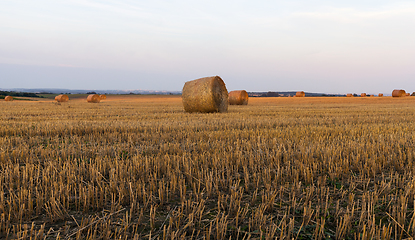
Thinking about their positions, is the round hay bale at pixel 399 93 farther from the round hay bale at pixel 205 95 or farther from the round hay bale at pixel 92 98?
the round hay bale at pixel 92 98

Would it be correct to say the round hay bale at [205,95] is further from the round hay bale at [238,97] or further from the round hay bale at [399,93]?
the round hay bale at [399,93]

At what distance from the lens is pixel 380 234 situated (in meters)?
2.08

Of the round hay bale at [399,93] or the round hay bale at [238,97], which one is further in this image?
the round hay bale at [399,93]

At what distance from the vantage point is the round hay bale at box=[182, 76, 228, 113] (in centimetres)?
1443

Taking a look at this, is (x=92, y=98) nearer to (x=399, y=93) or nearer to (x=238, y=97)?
(x=238, y=97)

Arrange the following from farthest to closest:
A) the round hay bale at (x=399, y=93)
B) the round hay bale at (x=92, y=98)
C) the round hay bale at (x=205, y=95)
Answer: the round hay bale at (x=399, y=93) < the round hay bale at (x=92, y=98) < the round hay bale at (x=205, y=95)

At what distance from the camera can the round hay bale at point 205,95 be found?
1443cm

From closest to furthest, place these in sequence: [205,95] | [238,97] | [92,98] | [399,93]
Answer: [205,95] < [238,97] < [92,98] < [399,93]

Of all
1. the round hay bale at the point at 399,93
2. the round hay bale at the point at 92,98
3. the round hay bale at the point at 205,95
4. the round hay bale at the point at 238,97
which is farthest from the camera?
the round hay bale at the point at 399,93

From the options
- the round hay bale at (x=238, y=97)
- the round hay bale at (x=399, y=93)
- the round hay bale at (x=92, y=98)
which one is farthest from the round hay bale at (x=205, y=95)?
the round hay bale at (x=399, y=93)

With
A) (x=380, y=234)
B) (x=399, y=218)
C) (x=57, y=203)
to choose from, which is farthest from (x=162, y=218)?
(x=399, y=218)

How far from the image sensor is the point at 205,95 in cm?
1447

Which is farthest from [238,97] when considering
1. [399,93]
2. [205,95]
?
[399,93]

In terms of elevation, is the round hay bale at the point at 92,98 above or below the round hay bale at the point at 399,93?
below
